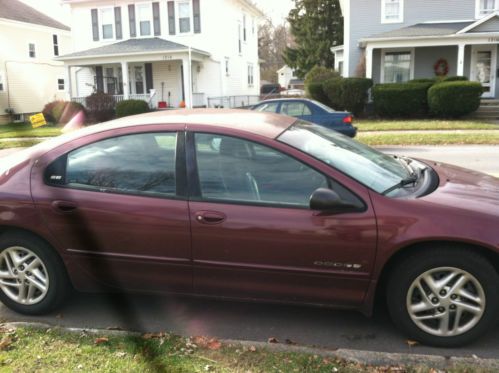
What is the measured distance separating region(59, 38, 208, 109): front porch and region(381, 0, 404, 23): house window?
9.38m

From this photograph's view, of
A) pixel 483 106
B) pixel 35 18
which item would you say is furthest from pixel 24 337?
pixel 35 18

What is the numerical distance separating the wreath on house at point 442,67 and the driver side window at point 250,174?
936 inches

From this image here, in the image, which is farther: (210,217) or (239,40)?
(239,40)

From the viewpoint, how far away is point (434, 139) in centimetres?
1481

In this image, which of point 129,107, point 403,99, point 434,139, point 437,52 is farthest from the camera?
point 437,52

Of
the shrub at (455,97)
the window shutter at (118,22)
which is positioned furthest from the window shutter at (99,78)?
the shrub at (455,97)

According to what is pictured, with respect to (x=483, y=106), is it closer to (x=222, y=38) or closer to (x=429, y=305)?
(x=222, y=38)

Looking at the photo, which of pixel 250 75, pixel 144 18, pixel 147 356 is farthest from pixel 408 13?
pixel 147 356

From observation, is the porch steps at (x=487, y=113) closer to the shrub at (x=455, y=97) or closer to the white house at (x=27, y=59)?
the shrub at (x=455, y=97)

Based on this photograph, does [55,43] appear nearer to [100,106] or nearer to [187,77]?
[100,106]

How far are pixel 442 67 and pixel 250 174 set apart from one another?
23.9m

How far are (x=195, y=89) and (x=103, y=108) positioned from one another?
18.2ft

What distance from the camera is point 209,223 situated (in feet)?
11.5

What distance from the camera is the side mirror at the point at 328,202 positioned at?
328cm
